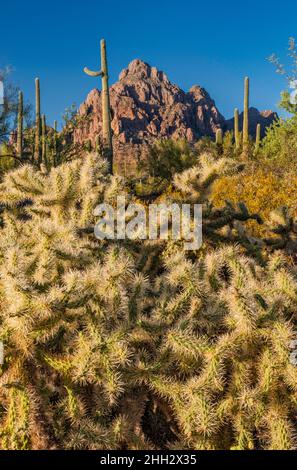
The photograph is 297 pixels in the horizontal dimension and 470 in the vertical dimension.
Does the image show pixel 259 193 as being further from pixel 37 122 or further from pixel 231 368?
pixel 37 122

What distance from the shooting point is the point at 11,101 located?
19688 millimetres

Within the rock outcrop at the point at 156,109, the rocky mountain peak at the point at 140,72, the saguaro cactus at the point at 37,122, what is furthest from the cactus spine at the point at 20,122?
the rocky mountain peak at the point at 140,72

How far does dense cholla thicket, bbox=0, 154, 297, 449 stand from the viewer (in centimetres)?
151

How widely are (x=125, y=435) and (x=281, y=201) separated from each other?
6.26 meters

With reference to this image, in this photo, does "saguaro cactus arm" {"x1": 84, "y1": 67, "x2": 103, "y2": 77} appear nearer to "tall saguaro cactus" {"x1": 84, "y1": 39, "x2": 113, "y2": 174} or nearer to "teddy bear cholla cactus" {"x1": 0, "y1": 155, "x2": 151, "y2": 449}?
"tall saguaro cactus" {"x1": 84, "y1": 39, "x2": 113, "y2": 174}

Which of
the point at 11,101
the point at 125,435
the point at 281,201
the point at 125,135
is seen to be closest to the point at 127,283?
the point at 125,435

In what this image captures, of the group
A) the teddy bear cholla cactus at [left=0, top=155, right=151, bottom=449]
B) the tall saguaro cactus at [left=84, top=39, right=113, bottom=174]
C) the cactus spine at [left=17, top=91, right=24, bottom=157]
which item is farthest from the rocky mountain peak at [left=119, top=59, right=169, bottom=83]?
the teddy bear cholla cactus at [left=0, top=155, right=151, bottom=449]
